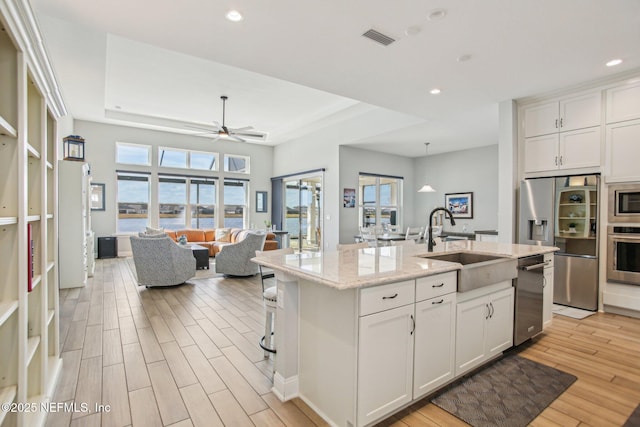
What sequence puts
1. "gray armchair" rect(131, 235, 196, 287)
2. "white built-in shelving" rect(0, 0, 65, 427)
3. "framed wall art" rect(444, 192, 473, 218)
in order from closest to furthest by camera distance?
"white built-in shelving" rect(0, 0, 65, 427)
"gray armchair" rect(131, 235, 196, 287)
"framed wall art" rect(444, 192, 473, 218)

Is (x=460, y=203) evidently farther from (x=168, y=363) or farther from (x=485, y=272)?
(x=168, y=363)

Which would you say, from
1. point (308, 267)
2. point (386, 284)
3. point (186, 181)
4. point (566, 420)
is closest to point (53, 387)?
point (308, 267)

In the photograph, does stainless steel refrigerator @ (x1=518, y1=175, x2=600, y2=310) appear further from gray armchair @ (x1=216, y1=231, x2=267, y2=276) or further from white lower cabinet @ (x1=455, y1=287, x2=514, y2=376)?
gray armchair @ (x1=216, y1=231, x2=267, y2=276)

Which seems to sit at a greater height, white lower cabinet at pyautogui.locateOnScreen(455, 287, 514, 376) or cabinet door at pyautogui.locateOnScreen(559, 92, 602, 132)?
cabinet door at pyautogui.locateOnScreen(559, 92, 602, 132)

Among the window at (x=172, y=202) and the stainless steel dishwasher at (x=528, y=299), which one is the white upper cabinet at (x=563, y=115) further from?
the window at (x=172, y=202)

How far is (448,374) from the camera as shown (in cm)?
219

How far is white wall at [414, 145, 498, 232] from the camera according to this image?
7.75m

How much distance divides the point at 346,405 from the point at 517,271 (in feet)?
6.34

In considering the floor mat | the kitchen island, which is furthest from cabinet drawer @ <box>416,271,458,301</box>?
the floor mat

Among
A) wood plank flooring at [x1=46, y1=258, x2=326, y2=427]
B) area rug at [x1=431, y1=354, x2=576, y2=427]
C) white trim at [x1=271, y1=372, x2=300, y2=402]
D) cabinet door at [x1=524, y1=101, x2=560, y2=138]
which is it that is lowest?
wood plank flooring at [x1=46, y1=258, x2=326, y2=427]

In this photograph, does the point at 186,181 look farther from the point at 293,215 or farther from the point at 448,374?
the point at 448,374

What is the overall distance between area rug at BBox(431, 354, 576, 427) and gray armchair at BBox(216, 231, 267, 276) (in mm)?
4165

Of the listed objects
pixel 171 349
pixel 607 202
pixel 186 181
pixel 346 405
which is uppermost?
pixel 186 181

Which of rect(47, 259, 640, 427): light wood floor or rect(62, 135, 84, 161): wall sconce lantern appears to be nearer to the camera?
rect(47, 259, 640, 427): light wood floor
